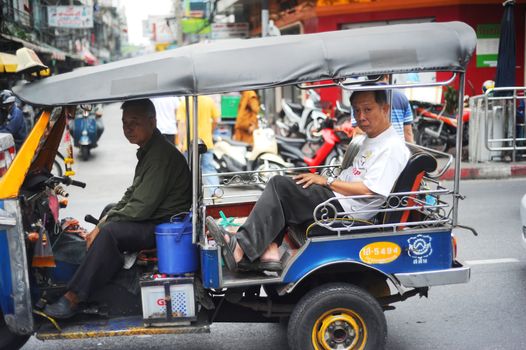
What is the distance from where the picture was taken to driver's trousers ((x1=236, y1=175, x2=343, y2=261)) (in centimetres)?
365

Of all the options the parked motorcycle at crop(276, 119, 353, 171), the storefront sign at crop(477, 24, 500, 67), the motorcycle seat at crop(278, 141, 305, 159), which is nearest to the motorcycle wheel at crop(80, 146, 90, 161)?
the motorcycle seat at crop(278, 141, 305, 159)

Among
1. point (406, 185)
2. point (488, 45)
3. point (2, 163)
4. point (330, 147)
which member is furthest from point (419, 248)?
point (488, 45)

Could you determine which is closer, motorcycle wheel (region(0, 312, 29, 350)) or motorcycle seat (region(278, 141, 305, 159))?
motorcycle wheel (region(0, 312, 29, 350))

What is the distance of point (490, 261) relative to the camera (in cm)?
605

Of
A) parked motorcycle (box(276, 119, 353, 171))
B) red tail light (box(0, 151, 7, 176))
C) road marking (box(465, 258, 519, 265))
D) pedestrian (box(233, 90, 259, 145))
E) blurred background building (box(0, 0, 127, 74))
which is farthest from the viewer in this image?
blurred background building (box(0, 0, 127, 74))

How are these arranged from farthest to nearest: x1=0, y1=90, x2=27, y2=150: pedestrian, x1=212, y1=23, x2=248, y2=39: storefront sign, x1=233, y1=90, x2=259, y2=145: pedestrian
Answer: x1=212, y1=23, x2=248, y2=39: storefront sign → x1=233, y1=90, x2=259, y2=145: pedestrian → x1=0, y1=90, x2=27, y2=150: pedestrian

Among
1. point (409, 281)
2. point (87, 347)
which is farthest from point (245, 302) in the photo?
point (87, 347)

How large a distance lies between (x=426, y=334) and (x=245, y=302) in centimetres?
150

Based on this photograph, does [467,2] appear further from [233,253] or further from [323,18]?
[233,253]

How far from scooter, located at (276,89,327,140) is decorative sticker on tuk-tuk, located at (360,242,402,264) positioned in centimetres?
995

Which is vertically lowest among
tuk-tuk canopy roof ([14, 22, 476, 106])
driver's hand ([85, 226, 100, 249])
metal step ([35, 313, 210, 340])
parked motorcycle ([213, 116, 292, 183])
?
metal step ([35, 313, 210, 340])

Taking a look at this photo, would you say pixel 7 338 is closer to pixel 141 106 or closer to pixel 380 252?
pixel 141 106

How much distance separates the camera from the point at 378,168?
379cm

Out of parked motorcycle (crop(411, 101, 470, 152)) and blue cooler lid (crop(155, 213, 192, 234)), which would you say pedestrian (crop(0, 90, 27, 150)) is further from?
parked motorcycle (crop(411, 101, 470, 152))
